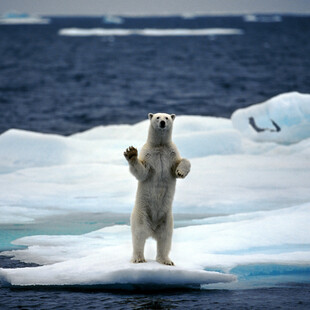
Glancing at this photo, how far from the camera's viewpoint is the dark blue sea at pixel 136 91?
6254 millimetres

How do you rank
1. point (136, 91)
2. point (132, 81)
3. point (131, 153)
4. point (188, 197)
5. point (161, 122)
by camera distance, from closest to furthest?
point (131, 153) < point (161, 122) < point (188, 197) < point (136, 91) < point (132, 81)

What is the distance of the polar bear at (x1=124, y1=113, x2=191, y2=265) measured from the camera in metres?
6.58

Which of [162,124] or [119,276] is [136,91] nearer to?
[162,124]

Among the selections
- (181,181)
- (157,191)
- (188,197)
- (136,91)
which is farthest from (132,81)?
(157,191)

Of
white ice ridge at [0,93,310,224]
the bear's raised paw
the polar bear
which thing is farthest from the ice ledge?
white ice ridge at [0,93,310,224]

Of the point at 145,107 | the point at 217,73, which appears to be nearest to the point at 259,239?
the point at 145,107

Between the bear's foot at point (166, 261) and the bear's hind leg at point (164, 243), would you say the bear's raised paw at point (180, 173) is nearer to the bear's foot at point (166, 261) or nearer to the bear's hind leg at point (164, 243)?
the bear's hind leg at point (164, 243)

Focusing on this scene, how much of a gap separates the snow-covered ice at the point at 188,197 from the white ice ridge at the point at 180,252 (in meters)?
0.01

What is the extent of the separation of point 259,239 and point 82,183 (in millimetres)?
4102

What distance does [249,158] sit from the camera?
42.2ft

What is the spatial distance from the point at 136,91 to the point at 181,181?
20.5 metres

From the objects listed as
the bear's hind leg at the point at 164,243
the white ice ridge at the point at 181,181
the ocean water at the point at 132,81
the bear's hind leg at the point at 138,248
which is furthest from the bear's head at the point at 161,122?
the ocean water at the point at 132,81

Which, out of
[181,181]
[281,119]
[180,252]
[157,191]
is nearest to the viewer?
[157,191]

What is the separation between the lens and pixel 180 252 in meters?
7.30
